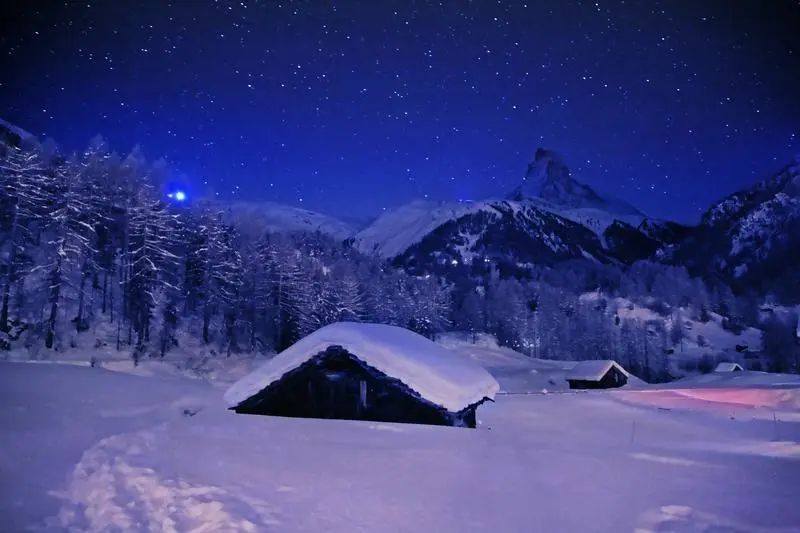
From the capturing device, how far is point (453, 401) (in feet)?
45.4

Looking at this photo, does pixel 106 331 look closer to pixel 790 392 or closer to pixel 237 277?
pixel 237 277

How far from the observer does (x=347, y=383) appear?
1495 cm

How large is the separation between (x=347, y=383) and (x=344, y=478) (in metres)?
6.86

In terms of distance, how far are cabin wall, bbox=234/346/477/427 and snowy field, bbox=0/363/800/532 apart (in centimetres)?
117

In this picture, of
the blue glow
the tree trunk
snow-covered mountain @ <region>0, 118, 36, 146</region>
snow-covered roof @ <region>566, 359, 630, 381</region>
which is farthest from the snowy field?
snow-covered mountain @ <region>0, 118, 36, 146</region>

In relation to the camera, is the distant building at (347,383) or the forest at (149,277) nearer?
the distant building at (347,383)

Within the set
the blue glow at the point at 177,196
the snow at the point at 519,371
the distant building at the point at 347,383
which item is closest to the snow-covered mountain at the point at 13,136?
the blue glow at the point at 177,196

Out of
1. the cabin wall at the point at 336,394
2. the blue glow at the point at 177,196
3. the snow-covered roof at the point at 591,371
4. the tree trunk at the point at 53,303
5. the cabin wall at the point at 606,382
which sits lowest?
the cabin wall at the point at 606,382

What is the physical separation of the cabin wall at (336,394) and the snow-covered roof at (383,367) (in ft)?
0.76

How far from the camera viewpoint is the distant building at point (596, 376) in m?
58.2

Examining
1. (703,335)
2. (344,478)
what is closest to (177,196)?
(344,478)

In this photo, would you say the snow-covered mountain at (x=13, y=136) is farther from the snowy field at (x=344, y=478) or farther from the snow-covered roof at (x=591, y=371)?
the snow-covered roof at (x=591, y=371)

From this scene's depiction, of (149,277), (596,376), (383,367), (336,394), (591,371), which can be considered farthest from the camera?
(591,371)

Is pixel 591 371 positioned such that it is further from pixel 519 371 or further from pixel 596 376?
pixel 519 371
